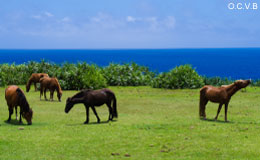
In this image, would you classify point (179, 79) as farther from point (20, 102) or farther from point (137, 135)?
point (137, 135)

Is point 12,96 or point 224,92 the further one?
point 12,96

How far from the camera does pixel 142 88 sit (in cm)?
3119

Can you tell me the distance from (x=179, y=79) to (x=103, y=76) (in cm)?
636

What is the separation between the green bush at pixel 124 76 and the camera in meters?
32.7

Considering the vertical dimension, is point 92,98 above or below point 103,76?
above

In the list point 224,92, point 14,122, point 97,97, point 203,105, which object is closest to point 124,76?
point 203,105

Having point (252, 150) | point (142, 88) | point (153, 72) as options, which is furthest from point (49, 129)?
point (153, 72)

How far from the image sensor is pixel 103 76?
3291cm

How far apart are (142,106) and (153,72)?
48.0 feet

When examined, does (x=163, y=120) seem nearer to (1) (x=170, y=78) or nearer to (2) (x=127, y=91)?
(2) (x=127, y=91)

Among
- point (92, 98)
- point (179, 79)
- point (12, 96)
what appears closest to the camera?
point (92, 98)

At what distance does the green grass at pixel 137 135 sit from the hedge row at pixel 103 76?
8.44m

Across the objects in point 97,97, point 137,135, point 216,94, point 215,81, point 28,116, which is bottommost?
point 137,135

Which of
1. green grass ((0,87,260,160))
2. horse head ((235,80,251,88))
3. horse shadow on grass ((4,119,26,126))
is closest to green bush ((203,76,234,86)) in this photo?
green grass ((0,87,260,160))
